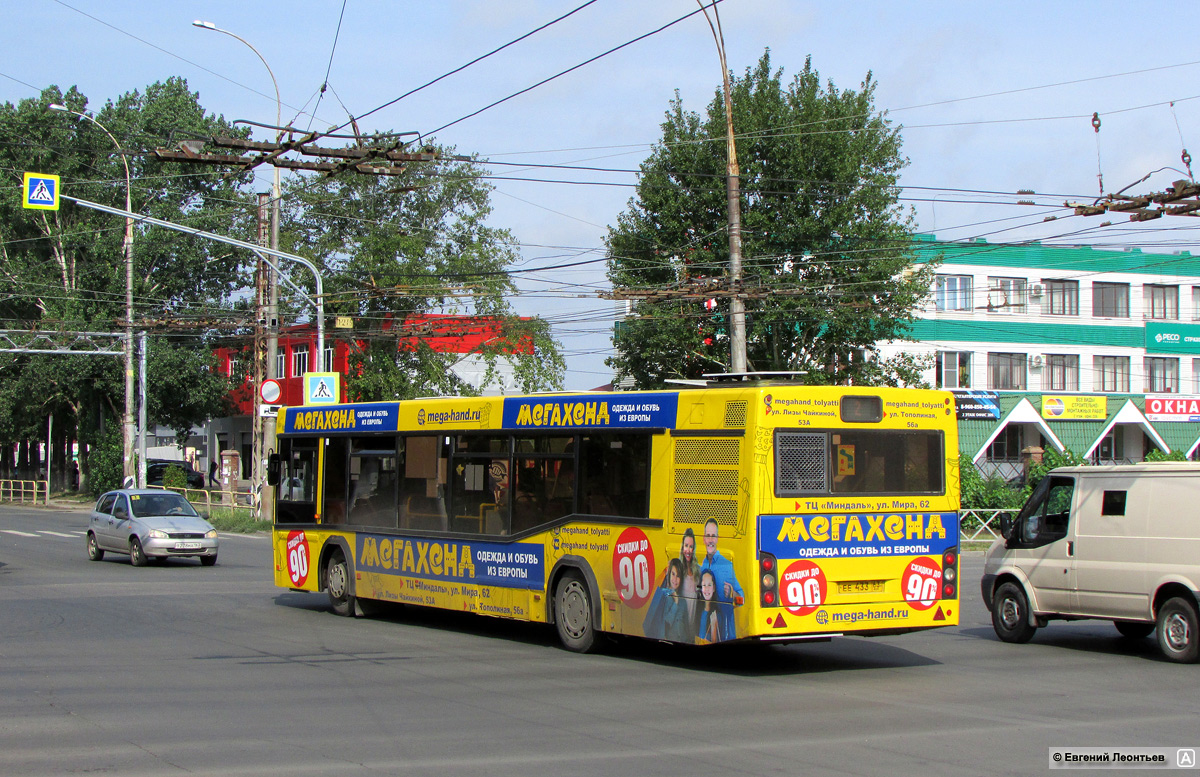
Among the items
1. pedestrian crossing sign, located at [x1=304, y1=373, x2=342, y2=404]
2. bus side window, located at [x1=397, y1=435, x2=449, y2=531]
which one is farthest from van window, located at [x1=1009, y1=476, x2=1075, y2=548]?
pedestrian crossing sign, located at [x1=304, y1=373, x2=342, y2=404]

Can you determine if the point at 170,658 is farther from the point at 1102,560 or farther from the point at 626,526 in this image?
the point at 1102,560

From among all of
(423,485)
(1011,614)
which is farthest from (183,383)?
(1011,614)

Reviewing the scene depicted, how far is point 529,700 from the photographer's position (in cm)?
965

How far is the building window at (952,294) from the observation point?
51.4 m

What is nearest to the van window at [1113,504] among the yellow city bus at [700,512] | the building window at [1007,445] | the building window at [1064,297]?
the yellow city bus at [700,512]

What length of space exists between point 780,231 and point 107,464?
35.4 m

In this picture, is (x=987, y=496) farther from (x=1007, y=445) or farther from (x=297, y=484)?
(x=297, y=484)

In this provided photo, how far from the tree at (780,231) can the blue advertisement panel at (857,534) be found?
2310cm

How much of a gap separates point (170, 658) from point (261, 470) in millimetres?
26629

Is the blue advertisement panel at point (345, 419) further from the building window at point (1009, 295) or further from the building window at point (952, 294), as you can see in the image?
the building window at point (1009, 295)

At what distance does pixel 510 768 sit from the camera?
7180mm

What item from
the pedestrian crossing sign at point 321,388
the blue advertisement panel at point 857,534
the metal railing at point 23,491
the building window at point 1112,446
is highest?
the pedestrian crossing sign at point 321,388

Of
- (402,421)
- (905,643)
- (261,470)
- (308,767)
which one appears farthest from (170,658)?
(261,470)

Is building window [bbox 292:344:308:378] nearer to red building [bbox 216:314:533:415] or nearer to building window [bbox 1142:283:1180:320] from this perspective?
red building [bbox 216:314:533:415]
